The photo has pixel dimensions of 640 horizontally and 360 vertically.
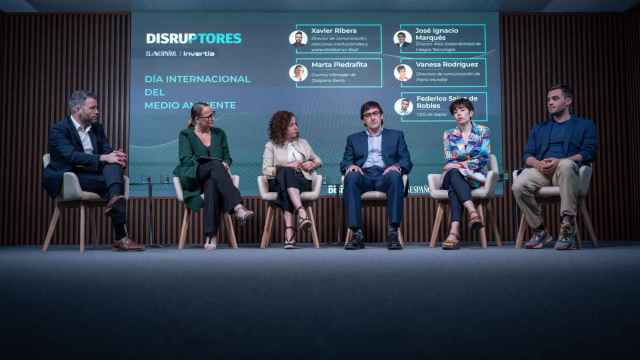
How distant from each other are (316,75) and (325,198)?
4.01ft

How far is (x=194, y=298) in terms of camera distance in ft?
5.75

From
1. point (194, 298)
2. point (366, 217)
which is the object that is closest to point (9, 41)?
point (366, 217)

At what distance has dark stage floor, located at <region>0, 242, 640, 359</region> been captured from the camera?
1059mm

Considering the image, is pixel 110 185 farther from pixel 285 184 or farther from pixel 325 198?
pixel 325 198

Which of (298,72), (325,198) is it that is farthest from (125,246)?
(298,72)

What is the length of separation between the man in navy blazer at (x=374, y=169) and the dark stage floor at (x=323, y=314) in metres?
2.18

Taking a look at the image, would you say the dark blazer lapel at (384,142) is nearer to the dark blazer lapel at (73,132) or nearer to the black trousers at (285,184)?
the black trousers at (285,184)

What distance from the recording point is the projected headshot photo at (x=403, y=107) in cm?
648

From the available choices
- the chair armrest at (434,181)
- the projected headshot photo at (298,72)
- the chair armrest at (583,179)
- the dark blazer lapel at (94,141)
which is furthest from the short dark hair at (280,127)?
the chair armrest at (583,179)

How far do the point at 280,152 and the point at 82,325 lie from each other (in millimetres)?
4104

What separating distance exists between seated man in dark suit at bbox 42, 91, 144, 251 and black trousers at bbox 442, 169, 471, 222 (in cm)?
229

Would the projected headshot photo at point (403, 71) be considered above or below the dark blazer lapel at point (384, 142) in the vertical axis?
above

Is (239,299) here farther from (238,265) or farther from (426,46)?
(426,46)

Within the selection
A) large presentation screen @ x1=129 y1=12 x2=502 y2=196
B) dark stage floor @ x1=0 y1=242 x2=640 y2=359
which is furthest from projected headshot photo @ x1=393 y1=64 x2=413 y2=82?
dark stage floor @ x1=0 y1=242 x2=640 y2=359
